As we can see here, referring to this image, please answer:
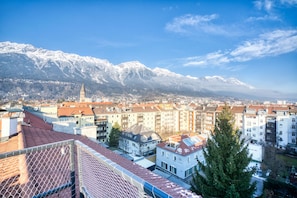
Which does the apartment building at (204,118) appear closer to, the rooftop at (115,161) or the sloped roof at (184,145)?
the sloped roof at (184,145)

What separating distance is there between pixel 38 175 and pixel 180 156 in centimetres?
1872

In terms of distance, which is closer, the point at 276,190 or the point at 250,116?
the point at 276,190

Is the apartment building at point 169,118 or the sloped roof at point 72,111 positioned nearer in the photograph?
the sloped roof at point 72,111

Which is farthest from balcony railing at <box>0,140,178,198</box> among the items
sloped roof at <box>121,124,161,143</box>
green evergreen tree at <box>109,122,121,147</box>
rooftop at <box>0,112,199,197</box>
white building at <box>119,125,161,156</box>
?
green evergreen tree at <box>109,122,121,147</box>

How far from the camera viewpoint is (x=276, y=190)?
1559 centimetres

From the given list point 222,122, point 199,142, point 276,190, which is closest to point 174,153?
point 199,142

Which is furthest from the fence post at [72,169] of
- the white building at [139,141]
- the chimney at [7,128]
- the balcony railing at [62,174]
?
the white building at [139,141]

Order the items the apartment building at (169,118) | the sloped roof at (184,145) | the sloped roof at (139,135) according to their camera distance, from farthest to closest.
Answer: the apartment building at (169,118) → the sloped roof at (139,135) → the sloped roof at (184,145)

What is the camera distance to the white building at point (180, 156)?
64.7 feet

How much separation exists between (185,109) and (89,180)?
52108 mm

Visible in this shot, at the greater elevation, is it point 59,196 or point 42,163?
point 42,163

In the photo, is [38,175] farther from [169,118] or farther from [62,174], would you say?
[169,118]

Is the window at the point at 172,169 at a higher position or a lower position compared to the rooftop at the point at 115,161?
lower

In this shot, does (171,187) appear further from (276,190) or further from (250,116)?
(250,116)
